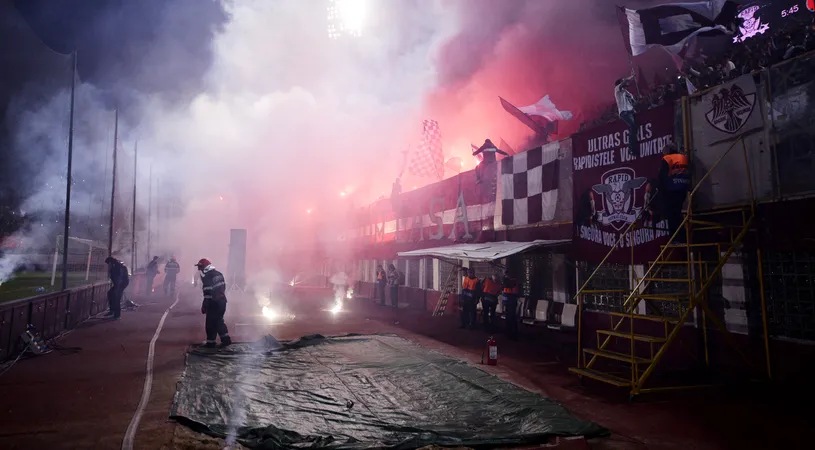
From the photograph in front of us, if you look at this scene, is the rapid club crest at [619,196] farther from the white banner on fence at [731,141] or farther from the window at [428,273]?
the window at [428,273]

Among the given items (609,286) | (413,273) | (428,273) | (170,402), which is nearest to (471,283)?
(609,286)

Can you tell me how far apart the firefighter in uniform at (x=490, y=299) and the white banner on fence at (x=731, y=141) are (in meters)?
6.03

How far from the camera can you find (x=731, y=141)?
779cm

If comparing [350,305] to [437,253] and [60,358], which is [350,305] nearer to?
[437,253]

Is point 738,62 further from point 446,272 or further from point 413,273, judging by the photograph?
point 413,273

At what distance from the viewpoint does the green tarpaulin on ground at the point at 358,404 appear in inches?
193

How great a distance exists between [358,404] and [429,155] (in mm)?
23717

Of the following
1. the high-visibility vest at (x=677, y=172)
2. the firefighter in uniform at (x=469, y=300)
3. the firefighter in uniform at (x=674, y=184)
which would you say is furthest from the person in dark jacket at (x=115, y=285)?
the high-visibility vest at (x=677, y=172)

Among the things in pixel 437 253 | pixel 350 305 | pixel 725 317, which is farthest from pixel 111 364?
pixel 350 305

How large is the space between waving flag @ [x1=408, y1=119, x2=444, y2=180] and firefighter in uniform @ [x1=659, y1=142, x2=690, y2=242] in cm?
2006

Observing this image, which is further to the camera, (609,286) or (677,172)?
(609,286)

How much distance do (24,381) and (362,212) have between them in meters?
21.3

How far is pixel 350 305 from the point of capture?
21.6 meters

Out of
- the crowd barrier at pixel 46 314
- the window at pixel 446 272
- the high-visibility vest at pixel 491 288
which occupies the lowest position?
the crowd barrier at pixel 46 314
